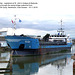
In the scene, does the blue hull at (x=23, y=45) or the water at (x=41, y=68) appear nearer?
the water at (x=41, y=68)

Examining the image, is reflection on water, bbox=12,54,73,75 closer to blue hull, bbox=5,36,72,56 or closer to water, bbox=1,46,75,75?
water, bbox=1,46,75,75

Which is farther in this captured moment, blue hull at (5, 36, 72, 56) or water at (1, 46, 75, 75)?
blue hull at (5, 36, 72, 56)

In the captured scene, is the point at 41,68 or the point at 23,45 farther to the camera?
the point at 23,45

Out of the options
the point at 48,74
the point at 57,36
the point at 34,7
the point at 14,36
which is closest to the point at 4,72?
the point at 48,74

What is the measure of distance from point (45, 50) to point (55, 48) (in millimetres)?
4399

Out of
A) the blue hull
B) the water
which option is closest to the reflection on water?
the water

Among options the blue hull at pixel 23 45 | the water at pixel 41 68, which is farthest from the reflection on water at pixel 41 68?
the blue hull at pixel 23 45

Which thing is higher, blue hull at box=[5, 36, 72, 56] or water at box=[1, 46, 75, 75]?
blue hull at box=[5, 36, 72, 56]

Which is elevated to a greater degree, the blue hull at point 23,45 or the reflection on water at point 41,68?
the blue hull at point 23,45

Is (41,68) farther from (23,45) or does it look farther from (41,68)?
(23,45)

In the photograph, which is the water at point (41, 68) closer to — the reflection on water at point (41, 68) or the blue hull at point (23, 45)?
the reflection on water at point (41, 68)

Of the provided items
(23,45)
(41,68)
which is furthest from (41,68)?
(23,45)

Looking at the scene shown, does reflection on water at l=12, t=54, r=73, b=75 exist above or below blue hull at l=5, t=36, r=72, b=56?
below

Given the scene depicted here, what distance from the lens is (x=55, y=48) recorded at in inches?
1387
